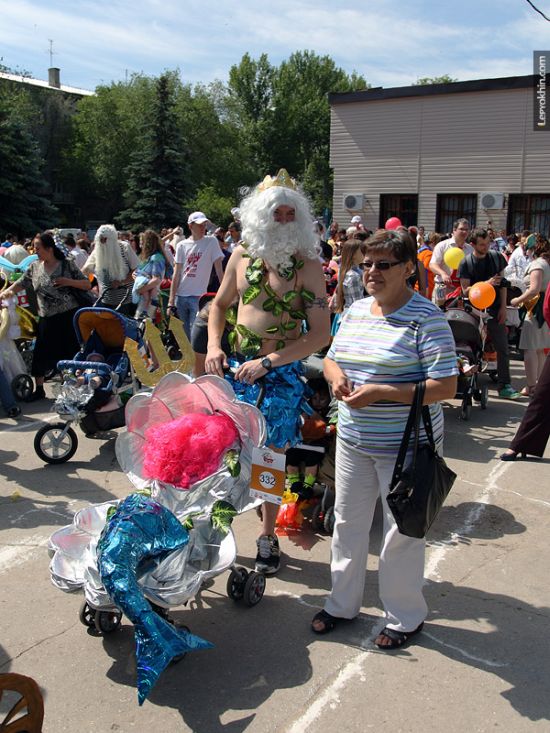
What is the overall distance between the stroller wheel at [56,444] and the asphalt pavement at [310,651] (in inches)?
40.5

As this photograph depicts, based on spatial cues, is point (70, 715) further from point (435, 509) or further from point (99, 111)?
point (99, 111)

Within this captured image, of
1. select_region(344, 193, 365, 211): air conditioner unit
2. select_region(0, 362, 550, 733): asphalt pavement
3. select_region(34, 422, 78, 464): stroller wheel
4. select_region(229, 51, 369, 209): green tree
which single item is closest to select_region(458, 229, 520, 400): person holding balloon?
select_region(0, 362, 550, 733): asphalt pavement

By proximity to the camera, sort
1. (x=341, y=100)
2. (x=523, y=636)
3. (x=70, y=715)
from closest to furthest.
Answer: (x=70, y=715) < (x=523, y=636) < (x=341, y=100)

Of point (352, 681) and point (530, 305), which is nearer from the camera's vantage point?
point (352, 681)

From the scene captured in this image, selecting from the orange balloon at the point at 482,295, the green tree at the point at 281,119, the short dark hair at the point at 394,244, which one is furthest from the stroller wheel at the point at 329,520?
the green tree at the point at 281,119

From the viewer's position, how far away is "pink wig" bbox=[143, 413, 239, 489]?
3.29m

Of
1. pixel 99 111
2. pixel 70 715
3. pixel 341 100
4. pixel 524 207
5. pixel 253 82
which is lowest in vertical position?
pixel 70 715

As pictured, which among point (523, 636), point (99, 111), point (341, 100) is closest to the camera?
point (523, 636)

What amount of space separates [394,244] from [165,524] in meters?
1.54

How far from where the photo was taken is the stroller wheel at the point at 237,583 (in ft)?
11.4

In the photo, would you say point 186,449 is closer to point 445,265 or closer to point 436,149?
point 445,265

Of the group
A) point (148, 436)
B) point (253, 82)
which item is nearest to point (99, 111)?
point (253, 82)

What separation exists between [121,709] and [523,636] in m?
1.88

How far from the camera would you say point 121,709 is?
2758 millimetres
